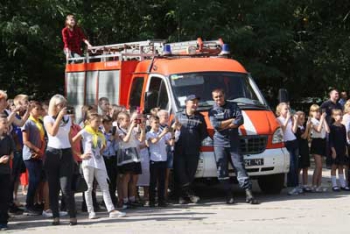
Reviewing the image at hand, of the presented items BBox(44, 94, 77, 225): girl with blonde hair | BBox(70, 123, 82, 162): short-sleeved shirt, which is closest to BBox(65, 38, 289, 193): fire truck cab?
BBox(70, 123, 82, 162): short-sleeved shirt

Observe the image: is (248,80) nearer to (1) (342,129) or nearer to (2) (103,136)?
(1) (342,129)

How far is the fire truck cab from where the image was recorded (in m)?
13.1

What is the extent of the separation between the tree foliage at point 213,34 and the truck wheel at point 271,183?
7010mm

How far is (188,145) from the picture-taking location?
12.7m

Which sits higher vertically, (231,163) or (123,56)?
(123,56)

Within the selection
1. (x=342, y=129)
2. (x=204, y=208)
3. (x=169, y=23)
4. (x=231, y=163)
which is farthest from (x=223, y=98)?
(x=169, y=23)

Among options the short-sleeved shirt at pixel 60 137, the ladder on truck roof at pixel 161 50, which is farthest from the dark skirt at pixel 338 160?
the short-sleeved shirt at pixel 60 137

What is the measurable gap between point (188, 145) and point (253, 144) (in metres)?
1.23

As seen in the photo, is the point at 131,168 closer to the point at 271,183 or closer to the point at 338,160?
the point at 271,183

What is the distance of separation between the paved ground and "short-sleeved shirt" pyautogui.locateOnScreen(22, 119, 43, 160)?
38.8 inches

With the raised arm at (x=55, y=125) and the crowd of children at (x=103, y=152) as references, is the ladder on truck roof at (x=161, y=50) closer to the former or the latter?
the crowd of children at (x=103, y=152)

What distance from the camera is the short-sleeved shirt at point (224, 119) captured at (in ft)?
41.6

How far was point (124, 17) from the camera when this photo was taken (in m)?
23.2

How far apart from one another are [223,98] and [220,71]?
1386mm
